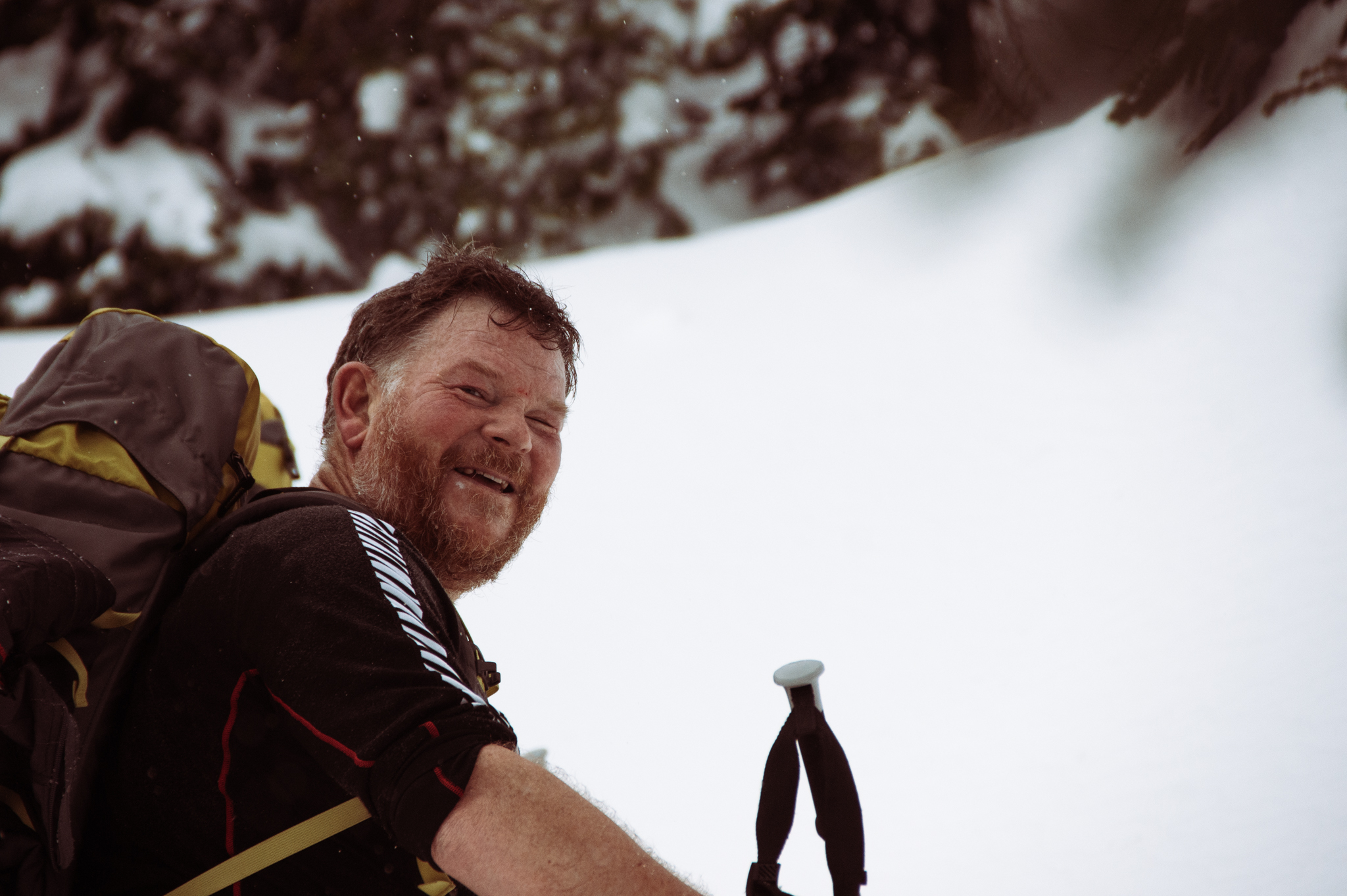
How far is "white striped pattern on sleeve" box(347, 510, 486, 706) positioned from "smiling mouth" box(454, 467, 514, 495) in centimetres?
37

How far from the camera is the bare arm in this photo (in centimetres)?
48

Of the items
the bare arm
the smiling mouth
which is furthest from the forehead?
the bare arm

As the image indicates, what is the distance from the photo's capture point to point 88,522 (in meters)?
0.61

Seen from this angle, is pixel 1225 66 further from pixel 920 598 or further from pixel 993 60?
pixel 920 598

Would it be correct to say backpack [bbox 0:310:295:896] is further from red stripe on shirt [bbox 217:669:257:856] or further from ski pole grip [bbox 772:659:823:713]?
ski pole grip [bbox 772:659:823:713]

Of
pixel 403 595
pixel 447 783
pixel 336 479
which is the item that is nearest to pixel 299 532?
pixel 403 595

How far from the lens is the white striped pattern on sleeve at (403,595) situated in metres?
0.53

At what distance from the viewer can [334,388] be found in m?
1.10

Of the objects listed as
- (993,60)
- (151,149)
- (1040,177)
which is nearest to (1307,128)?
(1040,177)

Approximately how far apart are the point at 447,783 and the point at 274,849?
201 mm

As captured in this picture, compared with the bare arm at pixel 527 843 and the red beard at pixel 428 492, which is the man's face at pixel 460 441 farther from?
the bare arm at pixel 527 843

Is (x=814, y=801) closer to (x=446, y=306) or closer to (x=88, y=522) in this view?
(x=88, y=522)

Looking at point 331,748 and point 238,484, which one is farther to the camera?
point 238,484

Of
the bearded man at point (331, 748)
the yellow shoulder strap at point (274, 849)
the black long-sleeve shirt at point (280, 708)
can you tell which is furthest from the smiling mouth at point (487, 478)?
the yellow shoulder strap at point (274, 849)
